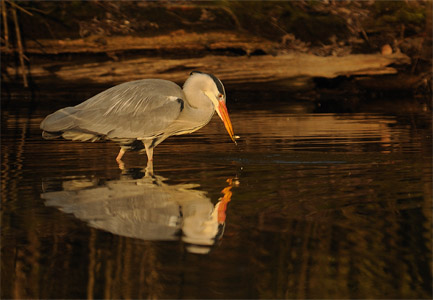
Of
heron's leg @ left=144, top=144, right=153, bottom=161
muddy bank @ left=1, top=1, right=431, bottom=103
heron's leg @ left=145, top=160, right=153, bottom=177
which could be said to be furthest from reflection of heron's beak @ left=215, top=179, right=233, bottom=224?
muddy bank @ left=1, top=1, right=431, bottom=103

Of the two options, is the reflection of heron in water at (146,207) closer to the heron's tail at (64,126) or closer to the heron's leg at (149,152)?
the heron's leg at (149,152)

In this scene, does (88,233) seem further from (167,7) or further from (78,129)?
(167,7)

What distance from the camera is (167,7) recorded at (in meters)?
19.5

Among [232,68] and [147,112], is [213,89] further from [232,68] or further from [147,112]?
[232,68]

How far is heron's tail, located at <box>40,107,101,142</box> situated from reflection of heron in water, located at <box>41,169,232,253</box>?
4.97 ft

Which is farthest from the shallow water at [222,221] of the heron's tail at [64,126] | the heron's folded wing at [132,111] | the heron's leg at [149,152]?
the heron's folded wing at [132,111]

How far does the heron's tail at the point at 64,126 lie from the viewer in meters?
10.4

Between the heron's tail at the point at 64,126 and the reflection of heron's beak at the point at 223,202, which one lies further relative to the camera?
the heron's tail at the point at 64,126

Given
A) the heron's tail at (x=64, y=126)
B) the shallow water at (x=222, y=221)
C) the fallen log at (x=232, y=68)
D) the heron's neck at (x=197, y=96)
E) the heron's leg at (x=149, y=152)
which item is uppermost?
the fallen log at (x=232, y=68)

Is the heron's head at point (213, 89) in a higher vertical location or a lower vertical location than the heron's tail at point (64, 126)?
higher

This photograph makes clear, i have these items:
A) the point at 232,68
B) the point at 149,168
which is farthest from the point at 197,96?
the point at 232,68

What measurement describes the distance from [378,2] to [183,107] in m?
12.2

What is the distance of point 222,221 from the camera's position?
6781mm

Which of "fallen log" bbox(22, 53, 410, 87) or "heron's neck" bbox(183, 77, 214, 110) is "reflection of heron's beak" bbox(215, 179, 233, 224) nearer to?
"heron's neck" bbox(183, 77, 214, 110)
